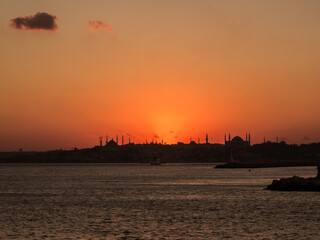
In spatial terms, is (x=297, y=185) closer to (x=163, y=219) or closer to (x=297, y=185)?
(x=297, y=185)

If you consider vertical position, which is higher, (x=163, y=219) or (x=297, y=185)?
(x=297, y=185)

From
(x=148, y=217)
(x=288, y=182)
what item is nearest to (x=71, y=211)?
(x=148, y=217)

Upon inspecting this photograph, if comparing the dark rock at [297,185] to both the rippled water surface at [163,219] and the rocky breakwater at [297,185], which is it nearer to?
the rocky breakwater at [297,185]

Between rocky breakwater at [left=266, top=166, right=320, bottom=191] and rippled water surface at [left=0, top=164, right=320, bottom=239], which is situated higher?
rocky breakwater at [left=266, top=166, right=320, bottom=191]

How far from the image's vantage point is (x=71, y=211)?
63.1 metres

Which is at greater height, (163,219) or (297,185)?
(297,185)

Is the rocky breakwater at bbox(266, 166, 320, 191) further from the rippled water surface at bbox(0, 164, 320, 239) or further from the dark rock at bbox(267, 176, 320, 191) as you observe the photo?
Result: the rippled water surface at bbox(0, 164, 320, 239)

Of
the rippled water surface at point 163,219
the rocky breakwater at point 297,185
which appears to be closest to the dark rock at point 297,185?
the rocky breakwater at point 297,185

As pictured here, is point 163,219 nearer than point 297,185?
Yes

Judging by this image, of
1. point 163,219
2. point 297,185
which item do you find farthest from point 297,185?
point 163,219

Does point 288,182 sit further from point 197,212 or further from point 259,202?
point 197,212

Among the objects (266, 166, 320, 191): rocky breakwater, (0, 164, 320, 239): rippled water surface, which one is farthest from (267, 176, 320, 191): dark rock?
(0, 164, 320, 239): rippled water surface

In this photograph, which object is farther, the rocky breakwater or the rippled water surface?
the rocky breakwater

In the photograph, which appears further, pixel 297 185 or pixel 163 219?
pixel 297 185
